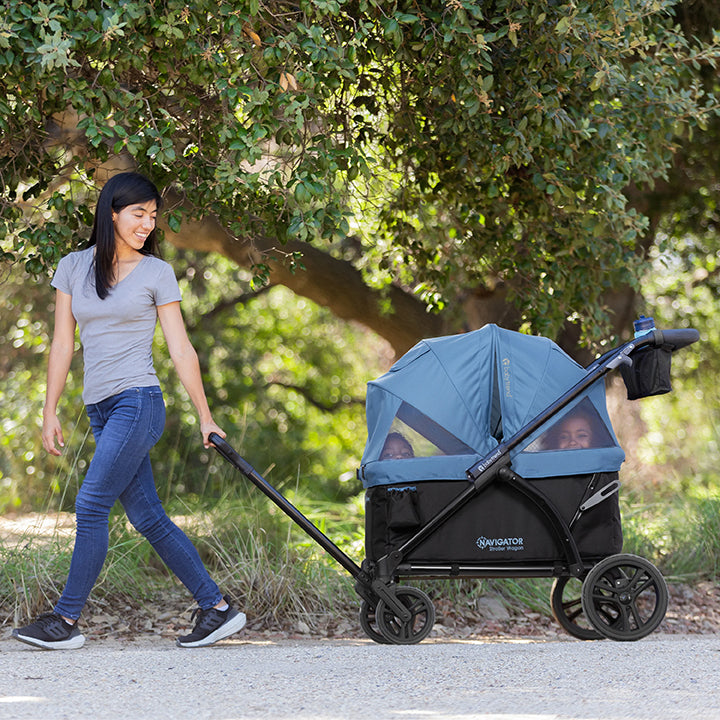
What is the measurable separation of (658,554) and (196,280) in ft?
18.7

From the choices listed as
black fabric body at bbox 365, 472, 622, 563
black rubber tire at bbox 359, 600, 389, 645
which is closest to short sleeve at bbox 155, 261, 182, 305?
black fabric body at bbox 365, 472, 622, 563

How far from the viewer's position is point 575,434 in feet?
13.7

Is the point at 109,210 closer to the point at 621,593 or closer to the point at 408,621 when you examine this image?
the point at 408,621

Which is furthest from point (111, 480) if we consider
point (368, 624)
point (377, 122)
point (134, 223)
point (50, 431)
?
point (377, 122)

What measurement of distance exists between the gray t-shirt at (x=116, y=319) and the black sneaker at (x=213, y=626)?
1.01 metres

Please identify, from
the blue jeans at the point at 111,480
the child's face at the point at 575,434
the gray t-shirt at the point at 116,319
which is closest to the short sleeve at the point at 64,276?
the gray t-shirt at the point at 116,319

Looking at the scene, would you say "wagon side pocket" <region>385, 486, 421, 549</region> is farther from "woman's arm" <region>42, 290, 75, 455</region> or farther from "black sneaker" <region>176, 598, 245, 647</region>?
"woman's arm" <region>42, 290, 75, 455</region>

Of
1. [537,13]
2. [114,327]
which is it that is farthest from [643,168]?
[114,327]

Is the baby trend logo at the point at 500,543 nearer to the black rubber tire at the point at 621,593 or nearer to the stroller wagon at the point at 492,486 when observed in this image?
the stroller wagon at the point at 492,486

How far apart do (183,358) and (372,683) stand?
4.86 ft

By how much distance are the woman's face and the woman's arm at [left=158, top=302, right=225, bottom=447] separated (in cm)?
29

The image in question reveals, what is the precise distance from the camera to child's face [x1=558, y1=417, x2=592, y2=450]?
4152 millimetres

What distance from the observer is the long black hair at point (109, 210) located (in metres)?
3.89

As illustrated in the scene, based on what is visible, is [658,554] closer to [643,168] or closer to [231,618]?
[643,168]
